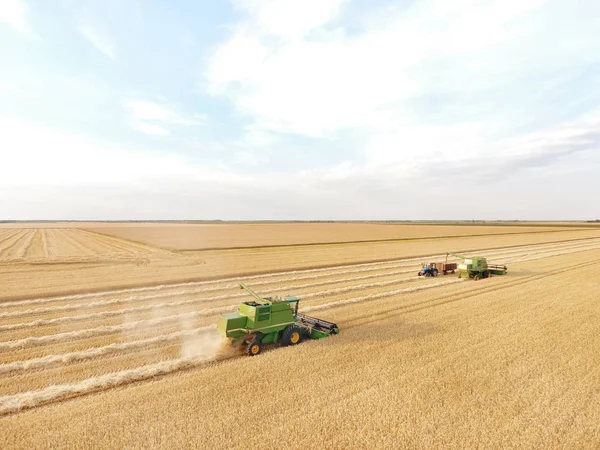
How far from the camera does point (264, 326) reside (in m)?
11.7

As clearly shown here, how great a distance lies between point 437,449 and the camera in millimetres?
6977

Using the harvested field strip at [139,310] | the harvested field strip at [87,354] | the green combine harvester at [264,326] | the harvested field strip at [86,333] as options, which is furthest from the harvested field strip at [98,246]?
the green combine harvester at [264,326]

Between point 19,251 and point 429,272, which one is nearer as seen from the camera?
point 429,272

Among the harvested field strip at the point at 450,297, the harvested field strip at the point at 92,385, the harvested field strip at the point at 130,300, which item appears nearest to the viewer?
the harvested field strip at the point at 92,385

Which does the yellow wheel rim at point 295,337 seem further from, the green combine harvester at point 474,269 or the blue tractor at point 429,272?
the green combine harvester at point 474,269

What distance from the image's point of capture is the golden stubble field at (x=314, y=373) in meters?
7.43

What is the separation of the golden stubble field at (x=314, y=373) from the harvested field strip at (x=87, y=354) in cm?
6

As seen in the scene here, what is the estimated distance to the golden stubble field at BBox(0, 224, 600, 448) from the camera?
7430 mm

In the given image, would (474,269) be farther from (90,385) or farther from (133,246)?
(133,246)

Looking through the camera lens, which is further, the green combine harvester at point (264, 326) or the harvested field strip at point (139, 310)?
the harvested field strip at point (139, 310)

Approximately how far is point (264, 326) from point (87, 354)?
230 inches

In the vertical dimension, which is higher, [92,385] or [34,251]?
[92,385]

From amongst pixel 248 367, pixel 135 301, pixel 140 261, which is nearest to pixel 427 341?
pixel 248 367

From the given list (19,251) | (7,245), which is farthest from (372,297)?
(7,245)
